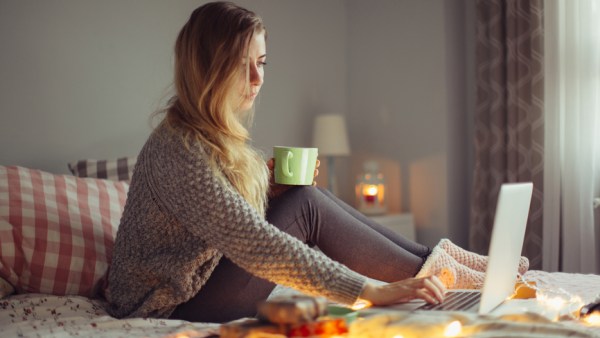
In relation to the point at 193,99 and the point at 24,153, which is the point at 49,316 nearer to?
the point at 193,99

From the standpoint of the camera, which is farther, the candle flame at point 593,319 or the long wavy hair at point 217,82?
the long wavy hair at point 217,82

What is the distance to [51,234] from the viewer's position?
2037mm

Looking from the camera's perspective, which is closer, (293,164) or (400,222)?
(293,164)

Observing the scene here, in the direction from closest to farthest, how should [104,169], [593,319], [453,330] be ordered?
[453,330]
[593,319]
[104,169]

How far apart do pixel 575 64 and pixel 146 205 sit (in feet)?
6.97

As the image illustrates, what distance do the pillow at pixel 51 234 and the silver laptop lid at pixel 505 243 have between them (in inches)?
41.7

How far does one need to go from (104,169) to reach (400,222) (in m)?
1.59

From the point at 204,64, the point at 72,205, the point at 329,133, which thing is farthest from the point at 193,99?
the point at 329,133

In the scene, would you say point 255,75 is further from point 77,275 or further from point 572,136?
point 572,136

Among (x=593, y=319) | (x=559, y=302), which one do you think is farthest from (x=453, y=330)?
(x=559, y=302)

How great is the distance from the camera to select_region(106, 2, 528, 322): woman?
1.56 meters

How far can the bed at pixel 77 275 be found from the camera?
1508mm

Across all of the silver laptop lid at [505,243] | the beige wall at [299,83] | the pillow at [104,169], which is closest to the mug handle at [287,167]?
the silver laptop lid at [505,243]

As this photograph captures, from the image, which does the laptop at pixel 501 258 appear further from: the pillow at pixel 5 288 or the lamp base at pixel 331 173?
the lamp base at pixel 331 173
